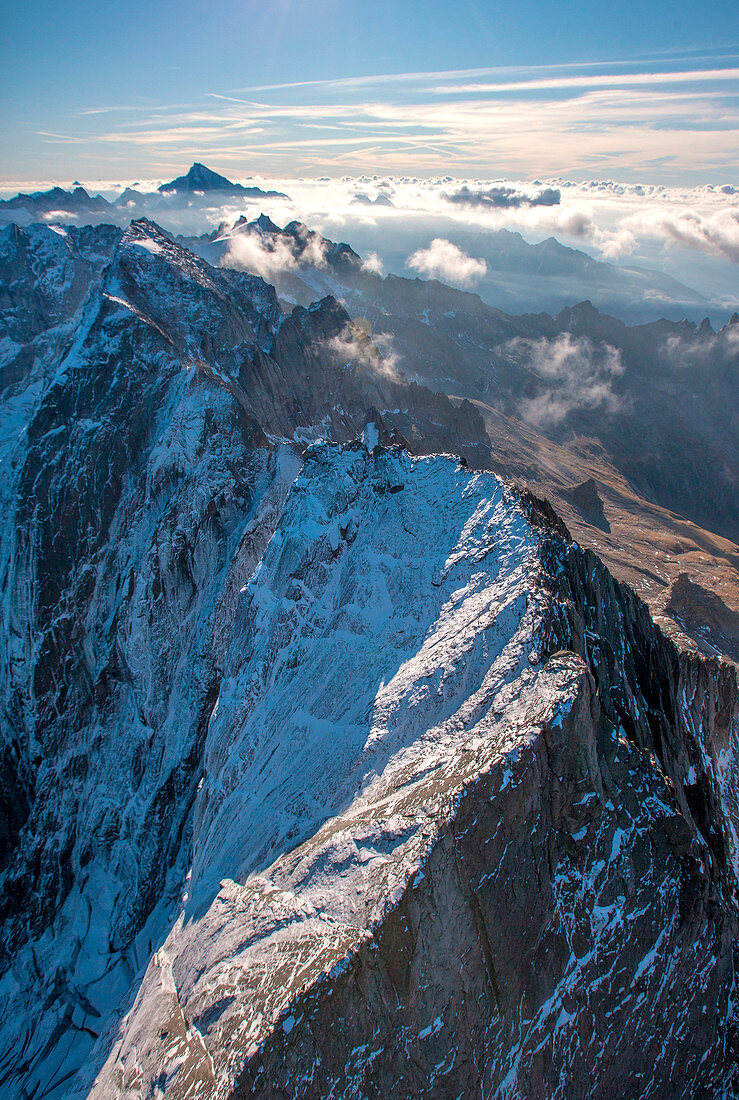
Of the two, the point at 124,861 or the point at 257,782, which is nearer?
the point at 257,782

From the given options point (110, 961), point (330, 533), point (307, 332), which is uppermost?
point (307, 332)

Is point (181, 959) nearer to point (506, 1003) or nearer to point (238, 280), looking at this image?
point (506, 1003)

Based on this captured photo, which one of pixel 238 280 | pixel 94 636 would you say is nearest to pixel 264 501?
pixel 94 636

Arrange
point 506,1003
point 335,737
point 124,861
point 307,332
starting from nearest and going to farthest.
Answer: point 506,1003 → point 335,737 → point 124,861 → point 307,332

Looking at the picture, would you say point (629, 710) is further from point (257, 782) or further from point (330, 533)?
point (330, 533)

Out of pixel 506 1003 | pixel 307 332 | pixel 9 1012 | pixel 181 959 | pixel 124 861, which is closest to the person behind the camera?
pixel 506 1003

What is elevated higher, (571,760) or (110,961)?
(571,760)

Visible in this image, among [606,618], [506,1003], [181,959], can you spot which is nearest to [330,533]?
[606,618]
